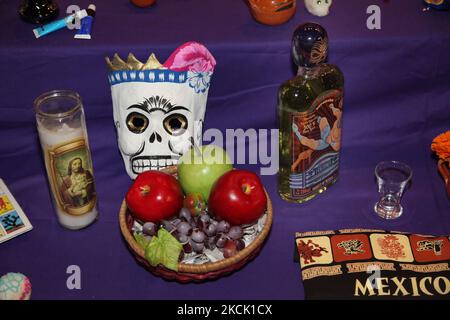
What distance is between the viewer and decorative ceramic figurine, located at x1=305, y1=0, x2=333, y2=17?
48.9 inches

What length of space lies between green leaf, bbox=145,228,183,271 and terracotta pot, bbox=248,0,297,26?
0.50 m

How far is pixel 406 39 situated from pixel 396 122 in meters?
0.19

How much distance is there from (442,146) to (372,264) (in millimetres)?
288

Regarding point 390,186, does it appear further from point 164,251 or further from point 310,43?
point 164,251

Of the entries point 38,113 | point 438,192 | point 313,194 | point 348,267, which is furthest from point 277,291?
point 38,113

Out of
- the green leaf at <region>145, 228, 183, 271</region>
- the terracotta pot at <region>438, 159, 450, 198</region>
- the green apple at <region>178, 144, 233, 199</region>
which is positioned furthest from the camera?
the terracotta pot at <region>438, 159, 450, 198</region>

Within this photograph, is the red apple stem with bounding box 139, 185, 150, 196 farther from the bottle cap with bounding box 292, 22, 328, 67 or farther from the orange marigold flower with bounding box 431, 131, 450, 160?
the orange marigold flower with bounding box 431, 131, 450, 160

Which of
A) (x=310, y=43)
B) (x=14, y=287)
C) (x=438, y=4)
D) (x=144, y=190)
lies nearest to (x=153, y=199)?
(x=144, y=190)

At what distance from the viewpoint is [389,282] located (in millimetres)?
1023

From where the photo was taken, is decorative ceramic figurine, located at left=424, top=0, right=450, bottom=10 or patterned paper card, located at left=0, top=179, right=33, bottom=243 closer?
patterned paper card, located at left=0, top=179, right=33, bottom=243

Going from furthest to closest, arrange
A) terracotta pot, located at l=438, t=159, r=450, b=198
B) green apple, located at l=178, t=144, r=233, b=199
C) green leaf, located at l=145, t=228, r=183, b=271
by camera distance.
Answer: terracotta pot, located at l=438, t=159, r=450, b=198, green apple, located at l=178, t=144, r=233, b=199, green leaf, located at l=145, t=228, r=183, b=271

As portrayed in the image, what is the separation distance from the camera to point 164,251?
3.20 ft

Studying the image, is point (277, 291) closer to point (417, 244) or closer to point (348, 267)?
point (348, 267)

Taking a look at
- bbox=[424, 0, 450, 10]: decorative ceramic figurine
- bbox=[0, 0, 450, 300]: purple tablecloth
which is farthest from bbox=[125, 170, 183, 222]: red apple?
bbox=[424, 0, 450, 10]: decorative ceramic figurine
